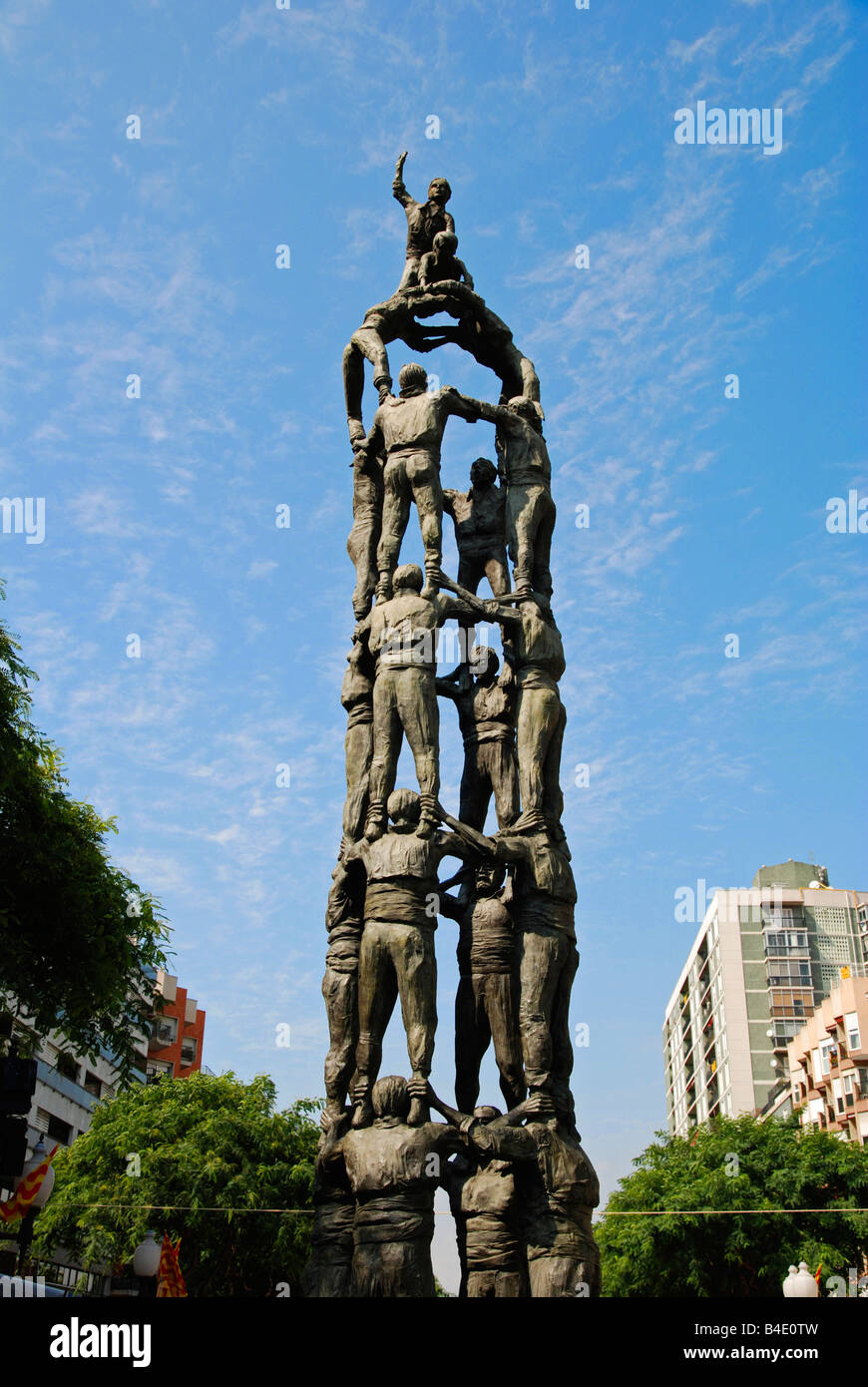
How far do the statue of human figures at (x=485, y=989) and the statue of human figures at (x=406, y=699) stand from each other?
898 mm

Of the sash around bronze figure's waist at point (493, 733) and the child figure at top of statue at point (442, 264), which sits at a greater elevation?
the child figure at top of statue at point (442, 264)

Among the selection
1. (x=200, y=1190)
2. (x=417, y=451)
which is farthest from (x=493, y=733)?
(x=200, y=1190)

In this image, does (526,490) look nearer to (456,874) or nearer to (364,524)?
(364,524)

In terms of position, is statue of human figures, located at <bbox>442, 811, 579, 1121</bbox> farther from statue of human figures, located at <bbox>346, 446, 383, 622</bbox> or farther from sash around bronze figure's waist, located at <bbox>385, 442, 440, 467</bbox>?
sash around bronze figure's waist, located at <bbox>385, 442, 440, 467</bbox>

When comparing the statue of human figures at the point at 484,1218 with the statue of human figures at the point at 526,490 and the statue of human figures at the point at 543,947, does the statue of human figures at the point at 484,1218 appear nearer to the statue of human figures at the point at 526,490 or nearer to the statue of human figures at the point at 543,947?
the statue of human figures at the point at 543,947

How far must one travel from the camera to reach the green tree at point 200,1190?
2673cm

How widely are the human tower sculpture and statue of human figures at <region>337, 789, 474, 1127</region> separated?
0.06 feet

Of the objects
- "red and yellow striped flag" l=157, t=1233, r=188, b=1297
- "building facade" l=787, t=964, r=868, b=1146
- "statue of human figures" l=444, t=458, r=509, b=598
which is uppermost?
"statue of human figures" l=444, t=458, r=509, b=598

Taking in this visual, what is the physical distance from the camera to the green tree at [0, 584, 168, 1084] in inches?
532

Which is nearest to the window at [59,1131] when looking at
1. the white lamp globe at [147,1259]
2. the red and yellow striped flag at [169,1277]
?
the red and yellow striped flag at [169,1277]

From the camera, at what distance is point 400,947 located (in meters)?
9.66

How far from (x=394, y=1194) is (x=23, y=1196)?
843 centimetres

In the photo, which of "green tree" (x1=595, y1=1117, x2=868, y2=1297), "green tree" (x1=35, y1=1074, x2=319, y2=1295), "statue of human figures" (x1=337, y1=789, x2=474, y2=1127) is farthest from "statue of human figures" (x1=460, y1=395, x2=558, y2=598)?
"green tree" (x1=595, y1=1117, x2=868, y2=1297)
